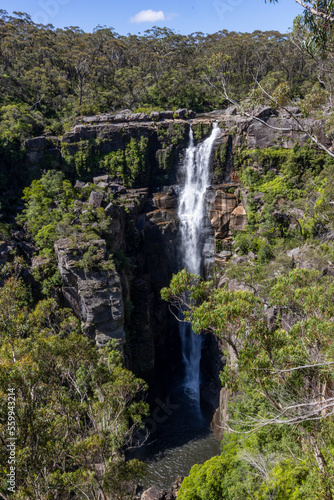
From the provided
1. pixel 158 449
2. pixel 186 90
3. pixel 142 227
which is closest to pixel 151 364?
pixel 158 449

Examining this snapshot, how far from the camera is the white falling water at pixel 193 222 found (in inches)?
1137

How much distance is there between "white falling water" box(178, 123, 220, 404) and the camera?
2888cm

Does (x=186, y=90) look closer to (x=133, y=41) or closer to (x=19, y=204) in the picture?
(x=133, y=41)

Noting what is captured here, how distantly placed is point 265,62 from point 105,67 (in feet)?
78.9

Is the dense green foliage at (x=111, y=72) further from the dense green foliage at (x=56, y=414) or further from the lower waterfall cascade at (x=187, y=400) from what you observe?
the dense green foliage at (x=56, y=414)

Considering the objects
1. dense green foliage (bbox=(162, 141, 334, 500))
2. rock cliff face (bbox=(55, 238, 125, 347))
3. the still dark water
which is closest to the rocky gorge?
rock cliff face (bbox=(55, 238, 125, 347))

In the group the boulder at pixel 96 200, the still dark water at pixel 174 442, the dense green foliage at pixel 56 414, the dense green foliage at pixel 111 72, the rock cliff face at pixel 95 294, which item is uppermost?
the dense green foliage at pixel 111 72

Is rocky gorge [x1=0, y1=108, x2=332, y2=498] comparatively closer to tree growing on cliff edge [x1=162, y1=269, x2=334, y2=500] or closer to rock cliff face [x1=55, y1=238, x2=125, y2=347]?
rock cliff face [x1=55, y1=238, x2=125, y2=347]

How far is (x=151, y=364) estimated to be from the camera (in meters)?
26.5

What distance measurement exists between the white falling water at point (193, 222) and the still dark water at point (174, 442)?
2089 millimetres

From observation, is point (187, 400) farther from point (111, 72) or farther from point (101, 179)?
point (111, 72)

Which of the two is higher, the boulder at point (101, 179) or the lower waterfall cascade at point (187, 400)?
the boulder at point (101, 179)

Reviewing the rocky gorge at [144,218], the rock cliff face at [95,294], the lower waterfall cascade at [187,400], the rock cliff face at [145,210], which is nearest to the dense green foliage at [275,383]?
the lower waterfall cascade at [187,400]

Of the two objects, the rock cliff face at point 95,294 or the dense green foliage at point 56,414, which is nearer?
the dense green foliage at point 56,414
